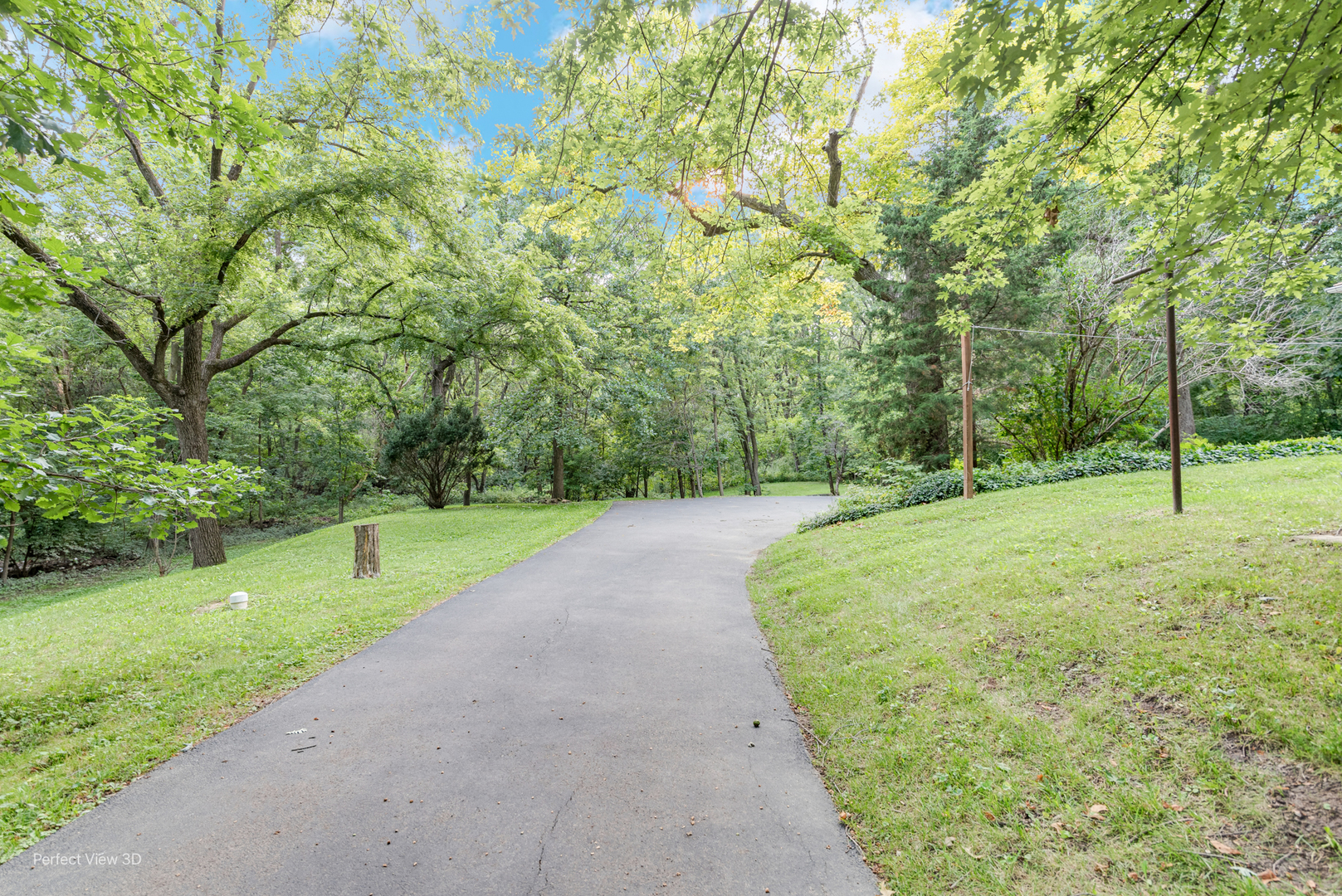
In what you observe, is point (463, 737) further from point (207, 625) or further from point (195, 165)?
point (195, 165)

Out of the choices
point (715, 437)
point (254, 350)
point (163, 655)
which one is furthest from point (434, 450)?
point (163, 655)

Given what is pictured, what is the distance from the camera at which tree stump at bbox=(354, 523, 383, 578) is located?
8.22 metres

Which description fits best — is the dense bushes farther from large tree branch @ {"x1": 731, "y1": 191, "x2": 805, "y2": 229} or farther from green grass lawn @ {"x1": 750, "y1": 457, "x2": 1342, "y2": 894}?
large tree branch @ {"x1": 731, "y1": 191, "x2": 805, "y2": 229}

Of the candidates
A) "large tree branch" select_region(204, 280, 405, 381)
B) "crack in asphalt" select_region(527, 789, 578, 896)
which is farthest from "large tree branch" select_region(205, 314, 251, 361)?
"crack in asphalt" select_region(527, 789, 578, 896)

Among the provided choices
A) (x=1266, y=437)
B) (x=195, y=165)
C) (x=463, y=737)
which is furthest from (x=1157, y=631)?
(x=1266, y=437)

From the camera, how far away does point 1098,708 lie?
9.67 ft

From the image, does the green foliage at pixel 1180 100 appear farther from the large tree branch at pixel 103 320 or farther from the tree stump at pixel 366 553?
the large tree branch at pixel 103 320

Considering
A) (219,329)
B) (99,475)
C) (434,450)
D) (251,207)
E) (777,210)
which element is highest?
(251,207)

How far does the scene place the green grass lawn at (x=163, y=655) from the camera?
10.3ft

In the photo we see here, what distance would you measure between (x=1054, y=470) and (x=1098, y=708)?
892 cm

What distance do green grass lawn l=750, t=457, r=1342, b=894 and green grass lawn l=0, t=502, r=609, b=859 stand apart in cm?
405

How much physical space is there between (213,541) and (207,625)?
708 centimetres

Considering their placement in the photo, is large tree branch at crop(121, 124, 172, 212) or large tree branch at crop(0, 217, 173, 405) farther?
large tree branch at crop(121, 124, 172, 212)

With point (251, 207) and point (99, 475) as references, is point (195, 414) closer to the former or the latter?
point (251, 207)
